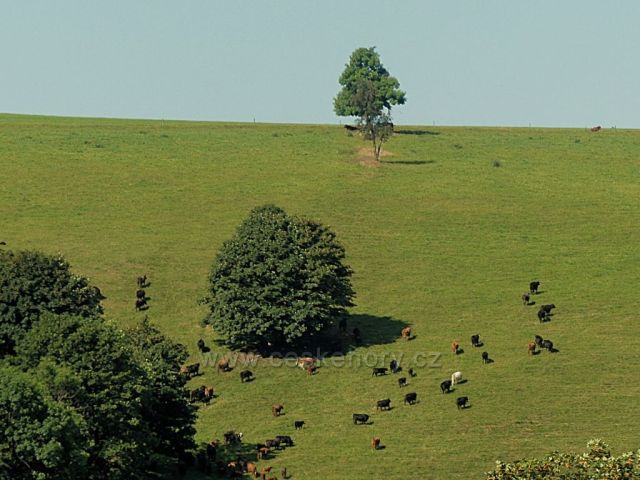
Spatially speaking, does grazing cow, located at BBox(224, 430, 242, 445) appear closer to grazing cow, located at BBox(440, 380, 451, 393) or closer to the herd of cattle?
the herd of cattle

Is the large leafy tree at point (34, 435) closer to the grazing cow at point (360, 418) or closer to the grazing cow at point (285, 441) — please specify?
the grazing cow at point (285, 441)

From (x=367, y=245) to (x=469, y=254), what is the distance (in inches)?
368

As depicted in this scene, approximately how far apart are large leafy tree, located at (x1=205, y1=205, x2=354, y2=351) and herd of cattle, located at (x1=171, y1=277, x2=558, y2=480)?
2372mm

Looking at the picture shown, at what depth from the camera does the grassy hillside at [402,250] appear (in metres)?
67.0

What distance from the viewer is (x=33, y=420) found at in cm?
5050

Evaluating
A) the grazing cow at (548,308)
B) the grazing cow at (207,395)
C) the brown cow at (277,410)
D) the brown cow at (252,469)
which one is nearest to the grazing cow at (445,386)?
the brown cow at (277,410)

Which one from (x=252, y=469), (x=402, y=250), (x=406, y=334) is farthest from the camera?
(x=402, y=250)

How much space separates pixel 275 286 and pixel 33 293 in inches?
746

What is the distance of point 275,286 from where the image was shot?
3241 inches

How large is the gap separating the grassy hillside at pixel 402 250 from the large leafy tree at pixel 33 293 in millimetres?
10654

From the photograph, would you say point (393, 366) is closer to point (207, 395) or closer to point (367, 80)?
point (207, 395)

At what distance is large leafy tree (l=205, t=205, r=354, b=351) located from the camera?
8088 centimetres

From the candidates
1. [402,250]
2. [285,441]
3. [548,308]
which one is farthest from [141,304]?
[548,308]

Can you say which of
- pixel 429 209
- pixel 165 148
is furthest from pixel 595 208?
pixel 165 148
